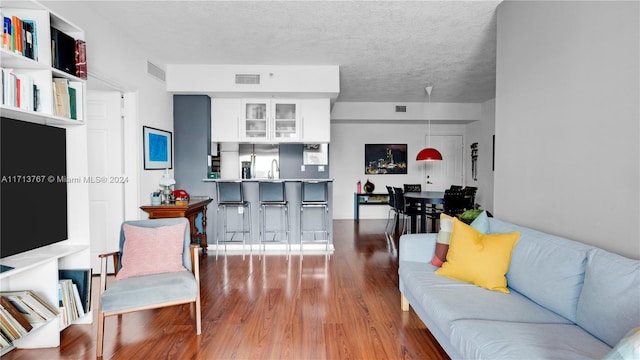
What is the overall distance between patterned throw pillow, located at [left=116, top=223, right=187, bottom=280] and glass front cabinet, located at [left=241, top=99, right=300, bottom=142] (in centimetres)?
275

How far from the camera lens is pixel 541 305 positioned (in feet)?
6.06

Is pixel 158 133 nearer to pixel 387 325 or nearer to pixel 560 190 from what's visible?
pixel 387 325

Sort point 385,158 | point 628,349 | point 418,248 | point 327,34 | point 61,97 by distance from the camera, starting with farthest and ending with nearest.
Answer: point 385,158
point 327,34
point 418,248
point 61,97
point 628,349

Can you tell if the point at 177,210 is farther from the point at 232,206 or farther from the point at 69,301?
the point at 69,301

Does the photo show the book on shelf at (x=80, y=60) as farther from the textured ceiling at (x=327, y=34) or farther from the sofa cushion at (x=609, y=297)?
the sofa cushion at (x=609, y=297)

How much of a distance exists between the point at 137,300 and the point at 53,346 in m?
0.72

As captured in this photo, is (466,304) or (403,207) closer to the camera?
(466,304)

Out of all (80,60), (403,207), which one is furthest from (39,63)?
(403,207)

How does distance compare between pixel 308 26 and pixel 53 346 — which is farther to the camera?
pixel 308 26

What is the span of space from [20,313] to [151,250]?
823 millimetres

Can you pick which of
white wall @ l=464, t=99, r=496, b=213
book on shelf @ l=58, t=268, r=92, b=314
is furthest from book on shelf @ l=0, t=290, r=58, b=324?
white wall @ l=464, t=99, r=496, b=213

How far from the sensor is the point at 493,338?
1.48m

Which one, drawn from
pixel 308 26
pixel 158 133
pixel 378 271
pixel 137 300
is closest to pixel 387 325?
pixel 378 271

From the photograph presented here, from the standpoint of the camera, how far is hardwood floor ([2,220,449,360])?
213cm
